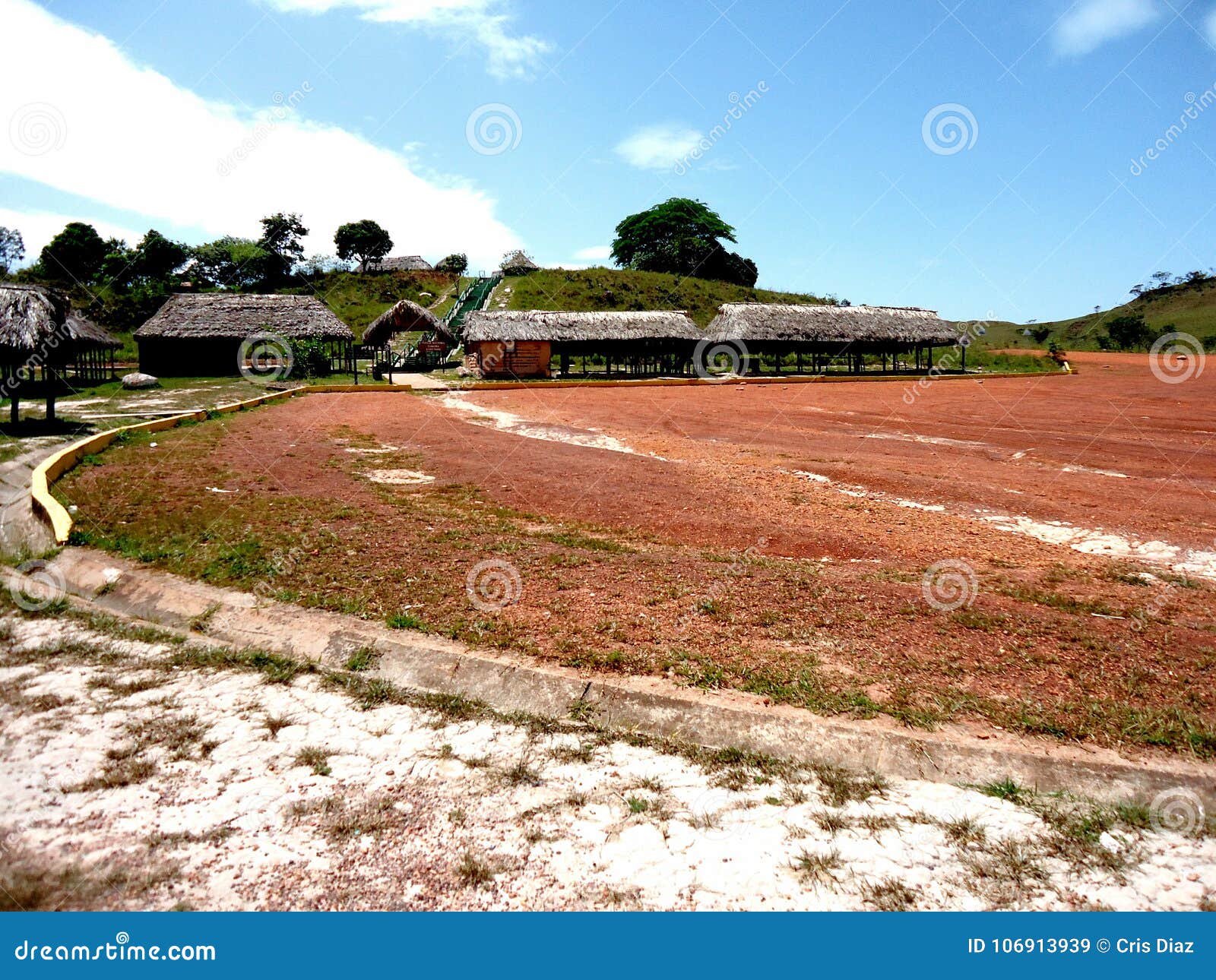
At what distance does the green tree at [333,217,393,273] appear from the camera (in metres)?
66.7

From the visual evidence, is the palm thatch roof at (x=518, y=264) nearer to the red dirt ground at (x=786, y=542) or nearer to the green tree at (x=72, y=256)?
the green tree at (x=72, y=256)

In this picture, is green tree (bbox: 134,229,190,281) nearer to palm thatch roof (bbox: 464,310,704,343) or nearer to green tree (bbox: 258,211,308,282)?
green tree (bbox: 258,211,308,282)

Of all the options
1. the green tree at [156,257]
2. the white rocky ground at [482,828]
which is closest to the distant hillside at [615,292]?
the green tree at [156,257]

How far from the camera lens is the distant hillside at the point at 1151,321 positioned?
200 ft

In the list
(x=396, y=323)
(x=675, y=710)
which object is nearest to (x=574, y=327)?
(x=396, y=323)

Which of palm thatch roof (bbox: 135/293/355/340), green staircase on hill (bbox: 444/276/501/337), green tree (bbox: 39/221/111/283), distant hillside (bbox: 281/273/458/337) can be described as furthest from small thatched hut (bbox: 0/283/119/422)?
green tree (bbox: 39/221/111/283)

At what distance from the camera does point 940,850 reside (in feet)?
9.49

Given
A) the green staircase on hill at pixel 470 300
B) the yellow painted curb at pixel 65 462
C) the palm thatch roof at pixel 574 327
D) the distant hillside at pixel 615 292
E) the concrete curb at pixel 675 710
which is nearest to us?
the concrete curb at pixel 675 710

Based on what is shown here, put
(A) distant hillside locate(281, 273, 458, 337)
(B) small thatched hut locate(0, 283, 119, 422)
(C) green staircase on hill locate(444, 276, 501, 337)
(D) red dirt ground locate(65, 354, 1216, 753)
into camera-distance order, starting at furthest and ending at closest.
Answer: (A) distant hillside locate(281, 273, 458, 337)
(C) green staircase on hill locate(444, 276, 501, 337)
(B) small thatched hut locate(0, 283, 119, 422)
(D) red dirt ground locate(65, 354, 1216, 753)

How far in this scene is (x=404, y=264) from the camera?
5975cm

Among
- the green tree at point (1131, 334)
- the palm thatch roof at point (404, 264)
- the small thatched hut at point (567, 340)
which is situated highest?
the palm thatch roof at point (404, 264)

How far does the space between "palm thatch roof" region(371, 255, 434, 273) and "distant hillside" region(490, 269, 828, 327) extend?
8.11 metres

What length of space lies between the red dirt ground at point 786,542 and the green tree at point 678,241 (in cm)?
5011

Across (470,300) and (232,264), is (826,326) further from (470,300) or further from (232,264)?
(232,264)
